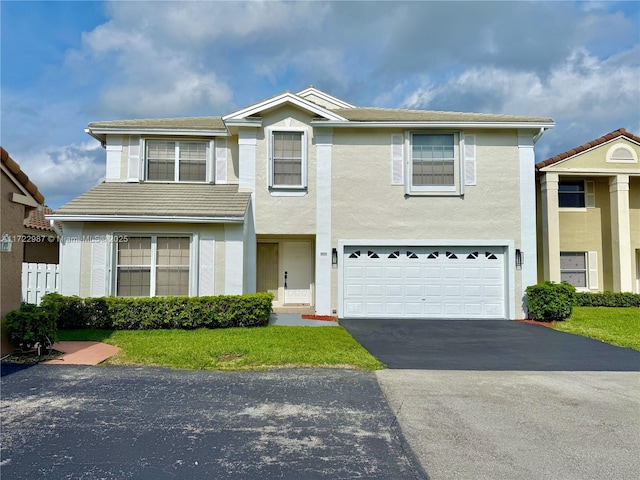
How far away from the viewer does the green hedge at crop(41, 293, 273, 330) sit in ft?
33.3

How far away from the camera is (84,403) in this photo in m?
5.16

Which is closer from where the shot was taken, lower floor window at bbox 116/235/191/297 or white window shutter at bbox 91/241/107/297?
white window shutter at bbox 91/241/107/297

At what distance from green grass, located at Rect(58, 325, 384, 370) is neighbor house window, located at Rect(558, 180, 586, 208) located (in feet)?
38.4

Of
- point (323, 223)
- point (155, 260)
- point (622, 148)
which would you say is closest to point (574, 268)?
point (622, 148)

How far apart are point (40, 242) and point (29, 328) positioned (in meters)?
11.3

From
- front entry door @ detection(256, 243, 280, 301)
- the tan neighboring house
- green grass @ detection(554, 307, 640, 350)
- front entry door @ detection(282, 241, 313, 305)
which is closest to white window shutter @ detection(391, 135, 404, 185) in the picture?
front entry door @ detection(282, 241, 313, 305)

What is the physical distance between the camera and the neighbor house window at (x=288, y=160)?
43.5 feet

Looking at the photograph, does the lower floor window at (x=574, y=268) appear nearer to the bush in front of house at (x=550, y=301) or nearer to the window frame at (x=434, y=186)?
the bush in front of house at (x=550, y=301)

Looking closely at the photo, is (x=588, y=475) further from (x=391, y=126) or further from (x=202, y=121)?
(x=202, y=121)

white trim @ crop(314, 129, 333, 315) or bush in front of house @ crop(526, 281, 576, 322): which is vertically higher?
white trim @ crop(314, 129, 333, 315)

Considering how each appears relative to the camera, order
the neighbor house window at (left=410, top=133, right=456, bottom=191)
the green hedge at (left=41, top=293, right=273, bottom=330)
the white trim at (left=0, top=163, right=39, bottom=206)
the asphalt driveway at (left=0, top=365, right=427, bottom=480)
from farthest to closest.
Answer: the neighbor house window at (left=410, top=133, right=456, bottom=191) → the green hedge at (left=41, top=293, right=273, bottom=330) → the white trim at (left=0, top=163, right=39, bottom=206) → the asphalt driveway at (left=0, top=365, right=427, bottom=480)

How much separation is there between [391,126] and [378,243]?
3.80 meters

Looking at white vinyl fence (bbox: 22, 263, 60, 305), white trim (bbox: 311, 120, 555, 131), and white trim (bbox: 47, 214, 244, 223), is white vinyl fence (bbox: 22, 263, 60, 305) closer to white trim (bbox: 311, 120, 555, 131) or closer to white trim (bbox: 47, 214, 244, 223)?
white trim (bbox: 47, 214, 244, 223)

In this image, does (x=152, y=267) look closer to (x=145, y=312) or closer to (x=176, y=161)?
(x=145, y=312)
